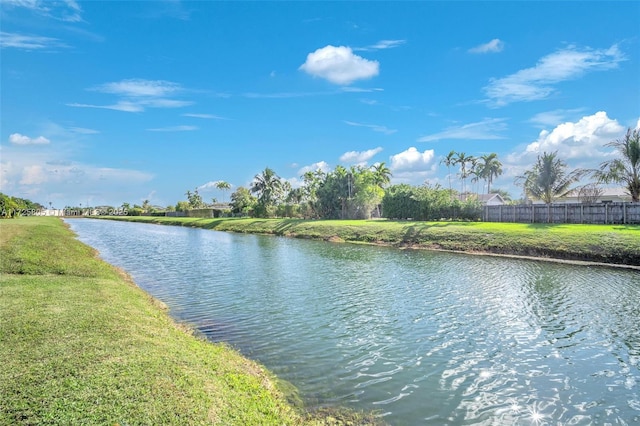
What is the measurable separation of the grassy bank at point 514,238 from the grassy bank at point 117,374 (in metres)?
25.7

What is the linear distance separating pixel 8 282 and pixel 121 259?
15070 mm

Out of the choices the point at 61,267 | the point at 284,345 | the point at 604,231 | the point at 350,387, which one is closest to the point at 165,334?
the point at 284,345

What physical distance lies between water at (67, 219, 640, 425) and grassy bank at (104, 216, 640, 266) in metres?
3.15

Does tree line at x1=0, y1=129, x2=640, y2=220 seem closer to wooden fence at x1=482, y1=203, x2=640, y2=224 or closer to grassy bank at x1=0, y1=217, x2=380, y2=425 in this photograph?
wooden fence at x1=482, y1=203, x2=640, y2=224

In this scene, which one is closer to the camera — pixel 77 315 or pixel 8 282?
pixel 77 315

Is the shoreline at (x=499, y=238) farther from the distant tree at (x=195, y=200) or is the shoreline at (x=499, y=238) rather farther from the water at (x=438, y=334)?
the distant tree at (x=195, y=200)

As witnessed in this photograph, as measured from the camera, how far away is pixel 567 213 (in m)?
37.3

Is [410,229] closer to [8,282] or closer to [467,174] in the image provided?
[8,282]

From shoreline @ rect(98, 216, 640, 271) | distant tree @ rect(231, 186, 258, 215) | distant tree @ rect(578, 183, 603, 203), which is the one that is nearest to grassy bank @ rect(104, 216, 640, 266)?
shoreline @ rect(98, 216, 640, 271)

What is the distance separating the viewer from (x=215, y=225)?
72.4 metres

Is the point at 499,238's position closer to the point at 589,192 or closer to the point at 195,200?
the point at 589,192

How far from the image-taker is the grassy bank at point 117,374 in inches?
209

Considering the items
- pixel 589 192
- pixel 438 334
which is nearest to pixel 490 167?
pixel 589 192

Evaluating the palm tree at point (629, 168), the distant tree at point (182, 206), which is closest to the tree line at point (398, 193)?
the palm tree at point (629, 168)
